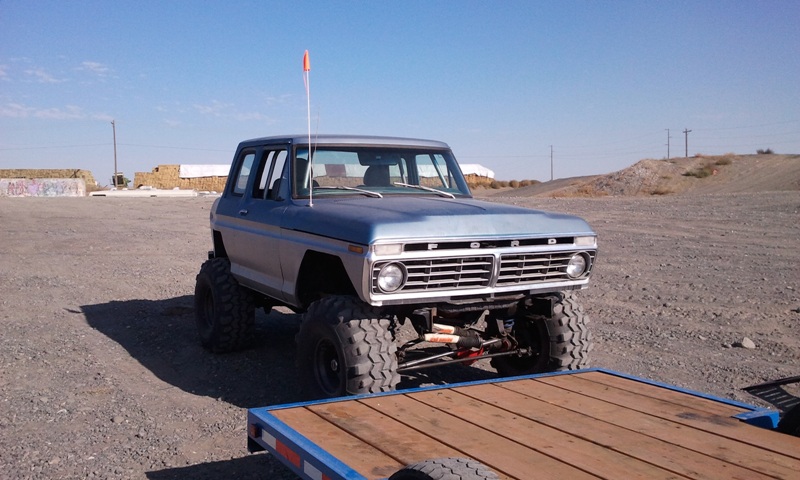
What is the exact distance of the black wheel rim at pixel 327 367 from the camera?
527cm

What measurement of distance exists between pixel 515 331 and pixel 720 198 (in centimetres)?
2075

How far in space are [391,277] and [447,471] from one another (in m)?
2.37

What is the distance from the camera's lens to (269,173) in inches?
271

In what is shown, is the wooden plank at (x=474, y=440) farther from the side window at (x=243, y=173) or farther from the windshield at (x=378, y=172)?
the side window at (x=243, y=173)

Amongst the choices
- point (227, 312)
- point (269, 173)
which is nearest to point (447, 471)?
point (269, 173)

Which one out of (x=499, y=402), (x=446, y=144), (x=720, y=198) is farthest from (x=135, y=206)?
(x=499, y=402)

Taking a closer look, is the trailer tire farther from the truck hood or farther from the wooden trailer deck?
the truck hood

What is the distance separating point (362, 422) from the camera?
3.84m

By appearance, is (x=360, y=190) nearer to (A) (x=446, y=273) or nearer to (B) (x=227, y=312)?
(A) (x=446, y=273)

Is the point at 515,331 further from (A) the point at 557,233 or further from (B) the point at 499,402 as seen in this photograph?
(B) the point at 499,402

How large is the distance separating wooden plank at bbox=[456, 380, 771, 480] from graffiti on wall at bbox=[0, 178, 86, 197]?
52.4 m

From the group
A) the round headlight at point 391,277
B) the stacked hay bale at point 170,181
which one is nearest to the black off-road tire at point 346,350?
the round headlight at point 391,277

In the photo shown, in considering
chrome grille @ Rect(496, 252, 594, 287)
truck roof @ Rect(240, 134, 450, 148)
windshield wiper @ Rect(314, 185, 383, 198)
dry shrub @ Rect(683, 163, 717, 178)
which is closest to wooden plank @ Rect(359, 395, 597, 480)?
chrome grille @ Rect(496, 252, 594, 287)

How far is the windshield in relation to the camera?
641cm
